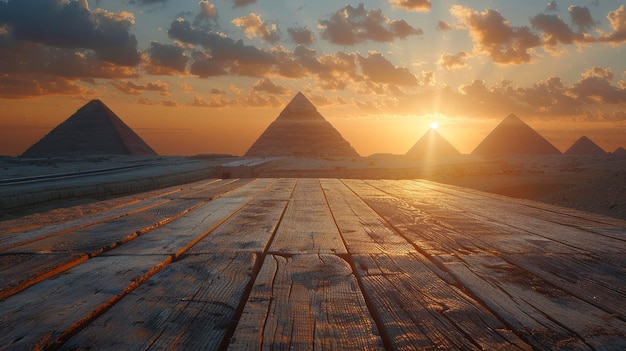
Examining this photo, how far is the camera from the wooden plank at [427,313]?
104 centimetres

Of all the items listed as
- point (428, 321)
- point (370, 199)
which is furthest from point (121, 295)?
point (370, 199)

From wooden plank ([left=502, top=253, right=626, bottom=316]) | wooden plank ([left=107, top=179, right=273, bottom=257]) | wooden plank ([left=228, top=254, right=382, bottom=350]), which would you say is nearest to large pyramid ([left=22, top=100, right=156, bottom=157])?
wooden plank ([left=107, top=179, right=273, bottom=257])

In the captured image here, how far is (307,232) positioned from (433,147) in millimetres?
78905

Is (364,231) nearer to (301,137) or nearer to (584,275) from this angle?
(584,275)

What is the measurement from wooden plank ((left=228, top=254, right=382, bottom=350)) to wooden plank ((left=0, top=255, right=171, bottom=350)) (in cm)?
42

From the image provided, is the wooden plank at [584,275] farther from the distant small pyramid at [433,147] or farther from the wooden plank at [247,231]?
the distant small pyramid at [433,147]

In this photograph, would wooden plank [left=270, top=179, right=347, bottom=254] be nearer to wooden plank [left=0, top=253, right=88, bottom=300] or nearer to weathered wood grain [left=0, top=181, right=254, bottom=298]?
weathered wood grain [left=0, top=181, right=254, bottom=298]

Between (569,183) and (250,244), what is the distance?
28.9m

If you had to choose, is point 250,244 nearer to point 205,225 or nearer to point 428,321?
point 205,225


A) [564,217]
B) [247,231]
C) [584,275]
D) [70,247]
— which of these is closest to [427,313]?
[584,275]

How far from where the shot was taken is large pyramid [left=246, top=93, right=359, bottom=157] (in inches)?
2913

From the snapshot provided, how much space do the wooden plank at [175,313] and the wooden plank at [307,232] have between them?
0.37 metres

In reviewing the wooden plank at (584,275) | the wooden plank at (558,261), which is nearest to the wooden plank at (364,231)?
the wooden plank at (558,261)

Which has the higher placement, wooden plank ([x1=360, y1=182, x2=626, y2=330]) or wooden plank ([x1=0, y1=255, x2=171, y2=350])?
wooden plank ([x1=0, y1=255, x2=171, y2=350])
